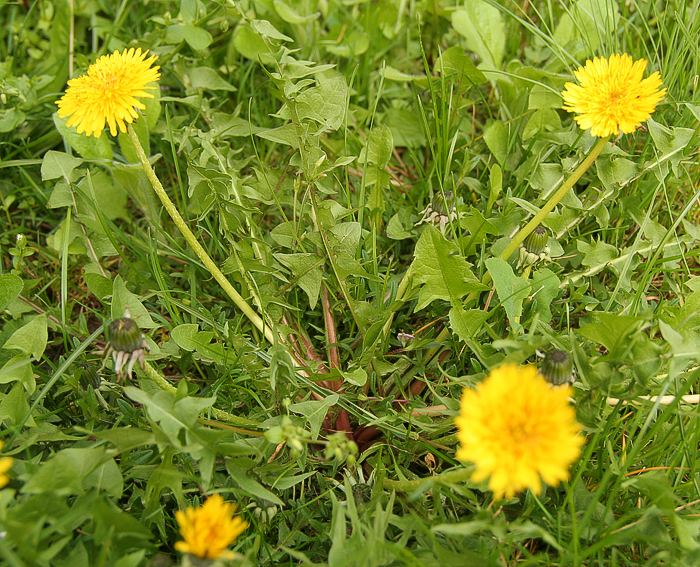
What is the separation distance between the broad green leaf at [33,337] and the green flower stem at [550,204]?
1099mm

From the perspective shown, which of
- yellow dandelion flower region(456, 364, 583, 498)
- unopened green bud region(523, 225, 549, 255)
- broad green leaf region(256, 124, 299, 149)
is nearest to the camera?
yellow dandelion flower region(456, 364, 583, 498)

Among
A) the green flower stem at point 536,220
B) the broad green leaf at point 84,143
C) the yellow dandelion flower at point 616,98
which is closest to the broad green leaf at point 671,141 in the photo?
the green flower stem at point 536,220

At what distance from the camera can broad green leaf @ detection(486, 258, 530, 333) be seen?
5.46 ft

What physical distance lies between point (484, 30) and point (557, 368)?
4.48 feet

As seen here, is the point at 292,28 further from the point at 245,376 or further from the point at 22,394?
the point at 22,394

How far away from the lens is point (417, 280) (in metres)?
1.76

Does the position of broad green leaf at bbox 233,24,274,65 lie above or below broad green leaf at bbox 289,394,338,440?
above

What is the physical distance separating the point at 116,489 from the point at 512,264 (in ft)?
3.64

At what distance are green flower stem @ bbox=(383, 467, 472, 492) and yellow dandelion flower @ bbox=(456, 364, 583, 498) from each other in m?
0.16

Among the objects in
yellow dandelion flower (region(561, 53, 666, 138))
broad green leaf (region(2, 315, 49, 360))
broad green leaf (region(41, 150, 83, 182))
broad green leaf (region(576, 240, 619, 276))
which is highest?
yellow dandelion flower (region(561, 53, 666, 138))

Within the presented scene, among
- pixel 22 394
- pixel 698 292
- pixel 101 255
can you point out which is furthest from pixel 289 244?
pixel 698 292

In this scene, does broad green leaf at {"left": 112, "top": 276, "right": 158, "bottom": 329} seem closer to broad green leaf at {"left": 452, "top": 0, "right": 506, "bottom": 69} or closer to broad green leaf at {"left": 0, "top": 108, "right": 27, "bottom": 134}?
broad green leaf at {"left": 0, "top": 108, "right": 27, "bottom": 134}

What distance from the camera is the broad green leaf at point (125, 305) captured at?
1.65 metres

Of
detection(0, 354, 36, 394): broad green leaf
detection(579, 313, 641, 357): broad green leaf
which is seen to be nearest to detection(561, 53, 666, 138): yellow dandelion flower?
detection(579, 313, 641, 357): broad green leaf
